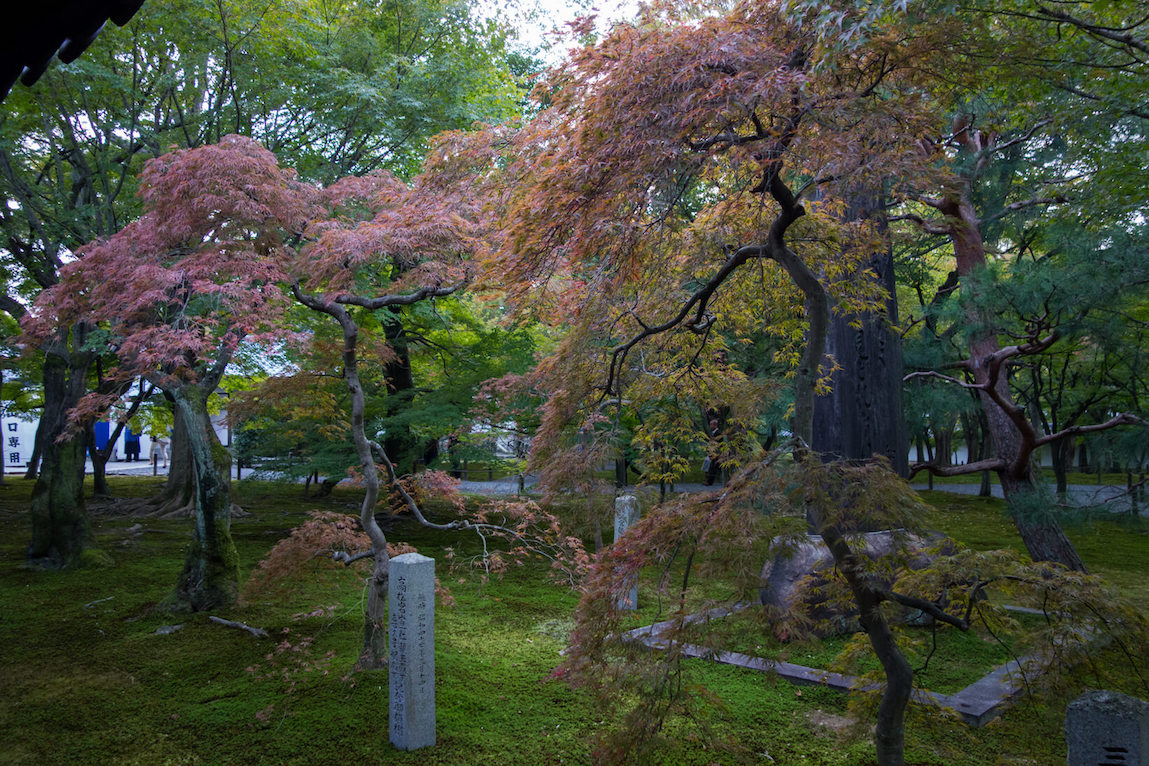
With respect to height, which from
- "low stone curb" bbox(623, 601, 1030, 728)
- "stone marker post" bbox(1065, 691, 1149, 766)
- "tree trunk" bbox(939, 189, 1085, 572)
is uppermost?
"tree trunk" bbox(939, 189, 1085, 572)

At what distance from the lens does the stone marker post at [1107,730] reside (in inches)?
111

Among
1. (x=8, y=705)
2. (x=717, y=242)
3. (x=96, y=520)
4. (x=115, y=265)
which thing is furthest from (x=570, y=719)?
(x=96, y=520)

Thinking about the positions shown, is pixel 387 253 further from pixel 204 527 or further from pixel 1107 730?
pixel 1107 730

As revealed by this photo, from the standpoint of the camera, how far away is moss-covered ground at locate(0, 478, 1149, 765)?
4406 mm

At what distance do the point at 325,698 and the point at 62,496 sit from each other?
6.87 metres

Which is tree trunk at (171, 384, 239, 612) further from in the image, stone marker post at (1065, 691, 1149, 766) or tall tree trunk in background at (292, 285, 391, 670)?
stone marker post at (1065, 691, 1149, 766)

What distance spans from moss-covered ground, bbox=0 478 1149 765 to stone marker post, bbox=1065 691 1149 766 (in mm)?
260

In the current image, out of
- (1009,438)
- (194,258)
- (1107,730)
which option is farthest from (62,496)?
(1009,438)

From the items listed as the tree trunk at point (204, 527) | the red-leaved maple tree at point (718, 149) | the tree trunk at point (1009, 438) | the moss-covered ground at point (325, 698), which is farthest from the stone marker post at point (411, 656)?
the tree trunk at point (1009, 438)

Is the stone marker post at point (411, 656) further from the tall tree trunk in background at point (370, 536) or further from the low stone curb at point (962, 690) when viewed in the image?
the low stone curb at point (962, 690)

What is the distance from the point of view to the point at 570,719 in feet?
16.3

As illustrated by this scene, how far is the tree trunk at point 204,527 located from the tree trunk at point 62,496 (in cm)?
326

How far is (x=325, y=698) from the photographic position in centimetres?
533

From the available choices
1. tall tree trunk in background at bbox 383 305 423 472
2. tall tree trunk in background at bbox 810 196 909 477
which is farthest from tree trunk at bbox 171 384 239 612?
tall tree trunk in background at bbox 810 196 909 477
